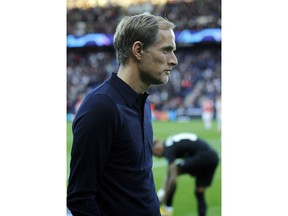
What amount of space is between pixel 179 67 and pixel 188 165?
825 centimetres

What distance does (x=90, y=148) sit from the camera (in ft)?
2.98

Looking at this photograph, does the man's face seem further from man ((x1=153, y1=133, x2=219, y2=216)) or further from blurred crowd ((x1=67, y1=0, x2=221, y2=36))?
blurred crowd ((x1=67, y1=0, x2=221, y2=36))

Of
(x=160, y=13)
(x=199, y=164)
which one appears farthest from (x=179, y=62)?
(x=199, y=164)

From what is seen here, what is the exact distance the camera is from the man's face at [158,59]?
98cm

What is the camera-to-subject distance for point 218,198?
3.51 meters

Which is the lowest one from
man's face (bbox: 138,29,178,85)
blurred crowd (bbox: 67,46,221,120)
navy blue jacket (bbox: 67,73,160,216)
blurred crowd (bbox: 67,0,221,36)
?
blurred crowd (bbox: 67,46,221,120)

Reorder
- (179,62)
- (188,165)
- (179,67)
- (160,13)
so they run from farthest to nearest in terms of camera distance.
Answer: (179,67) → (179,62) → (160,13) → (188,165)

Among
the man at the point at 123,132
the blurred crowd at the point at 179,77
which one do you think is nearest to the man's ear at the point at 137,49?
the man at the point at 123,132

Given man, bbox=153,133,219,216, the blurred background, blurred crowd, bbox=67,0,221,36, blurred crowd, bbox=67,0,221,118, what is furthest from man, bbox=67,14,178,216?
blurred crowd, bbox=67,0,221,118

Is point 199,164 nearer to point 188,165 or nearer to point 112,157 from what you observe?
point 188,165

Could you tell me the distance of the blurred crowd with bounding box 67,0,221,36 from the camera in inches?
265
